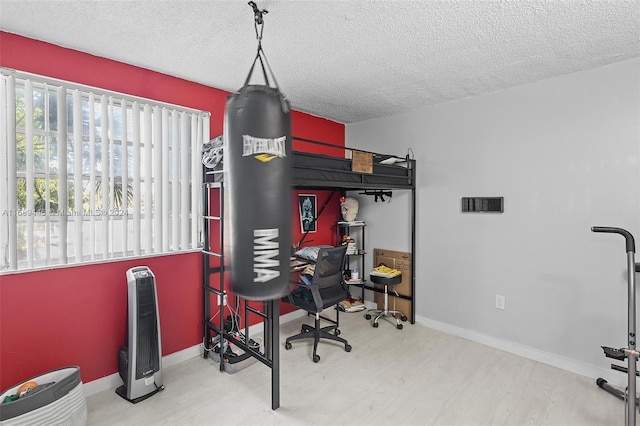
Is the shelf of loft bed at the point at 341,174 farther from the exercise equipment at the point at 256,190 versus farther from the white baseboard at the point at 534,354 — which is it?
the white baseboard at the point at 534,354

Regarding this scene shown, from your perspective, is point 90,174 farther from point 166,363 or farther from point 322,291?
point 322,291

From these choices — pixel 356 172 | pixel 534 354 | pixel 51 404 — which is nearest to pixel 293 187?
pixel 356 172

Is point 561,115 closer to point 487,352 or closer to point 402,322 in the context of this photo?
point 487,352

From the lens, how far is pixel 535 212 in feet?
8.55

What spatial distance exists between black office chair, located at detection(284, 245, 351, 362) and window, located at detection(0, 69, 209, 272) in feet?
3.49

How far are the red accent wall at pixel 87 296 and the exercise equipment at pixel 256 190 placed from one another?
1.49 m

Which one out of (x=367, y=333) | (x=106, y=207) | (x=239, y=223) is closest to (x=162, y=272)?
(x=106, y=207)

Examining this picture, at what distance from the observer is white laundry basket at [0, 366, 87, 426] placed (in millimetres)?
1526

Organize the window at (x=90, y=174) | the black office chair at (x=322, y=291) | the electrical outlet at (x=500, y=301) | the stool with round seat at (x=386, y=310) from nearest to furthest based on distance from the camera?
the window at (x=90, y=174) → the black office chair at (x=322, y=291) → the electrical outlet at (x=500, y=301) → the stool with round seat at (x=386, y=310)

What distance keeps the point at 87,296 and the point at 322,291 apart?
1736mm

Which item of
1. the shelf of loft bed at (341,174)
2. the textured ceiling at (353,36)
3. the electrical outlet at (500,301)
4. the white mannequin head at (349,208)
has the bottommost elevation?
the electrical outlet at (500,301)

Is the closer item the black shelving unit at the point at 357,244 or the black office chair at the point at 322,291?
the black office chair at the point at 322,291

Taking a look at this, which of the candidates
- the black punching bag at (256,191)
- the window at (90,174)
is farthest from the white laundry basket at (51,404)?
the black punching bag at (256,191)

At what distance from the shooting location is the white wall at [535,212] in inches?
88.7
